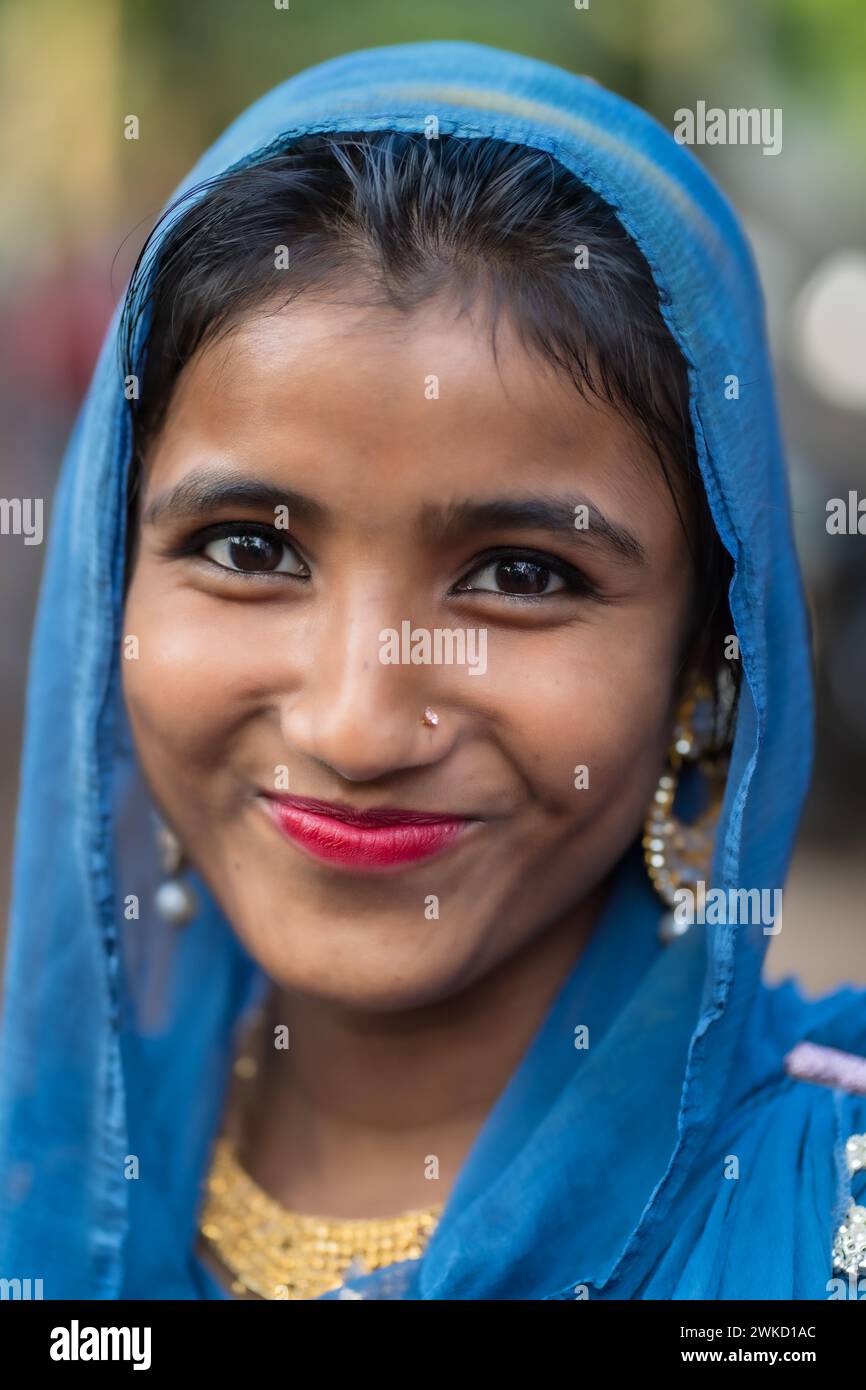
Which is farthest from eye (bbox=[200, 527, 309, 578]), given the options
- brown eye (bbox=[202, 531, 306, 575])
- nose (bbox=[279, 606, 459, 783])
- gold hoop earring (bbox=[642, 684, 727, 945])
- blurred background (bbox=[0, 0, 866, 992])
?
blurred background (bbox=[0, 0, 866, 992])

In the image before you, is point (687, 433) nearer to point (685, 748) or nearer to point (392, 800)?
point (685, 748)

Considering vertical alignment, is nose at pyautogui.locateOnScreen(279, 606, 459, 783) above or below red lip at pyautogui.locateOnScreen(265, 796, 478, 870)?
above

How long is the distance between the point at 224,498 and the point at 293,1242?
0.83 m

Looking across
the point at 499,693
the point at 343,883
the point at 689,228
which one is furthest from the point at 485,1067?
the point at 689,228

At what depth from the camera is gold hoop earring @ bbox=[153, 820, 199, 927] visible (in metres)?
1.80

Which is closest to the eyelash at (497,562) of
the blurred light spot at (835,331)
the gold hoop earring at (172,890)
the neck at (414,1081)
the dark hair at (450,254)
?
the dark hair at (450,254)

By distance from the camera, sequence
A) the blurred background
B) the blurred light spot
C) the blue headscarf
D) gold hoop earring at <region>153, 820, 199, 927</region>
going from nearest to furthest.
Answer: the blue headscarf < gold hoop earring at <region>153, 820, 199, 927</region> < the blurred background < the blurred light spot

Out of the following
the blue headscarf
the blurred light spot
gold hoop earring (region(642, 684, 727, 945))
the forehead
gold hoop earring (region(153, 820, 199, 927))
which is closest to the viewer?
the forehead

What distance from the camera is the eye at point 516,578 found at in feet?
4.30

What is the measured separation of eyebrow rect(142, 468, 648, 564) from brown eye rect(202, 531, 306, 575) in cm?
4

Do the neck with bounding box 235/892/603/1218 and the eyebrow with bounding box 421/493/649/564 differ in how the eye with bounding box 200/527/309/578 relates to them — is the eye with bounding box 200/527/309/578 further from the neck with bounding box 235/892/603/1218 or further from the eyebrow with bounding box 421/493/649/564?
the neck with bounding box 235/892/603/1218

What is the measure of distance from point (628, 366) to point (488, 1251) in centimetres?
88

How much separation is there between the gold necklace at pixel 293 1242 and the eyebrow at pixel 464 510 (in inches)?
29.6

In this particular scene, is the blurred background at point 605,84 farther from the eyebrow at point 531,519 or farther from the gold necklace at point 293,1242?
the eyebrow at point 531,519
